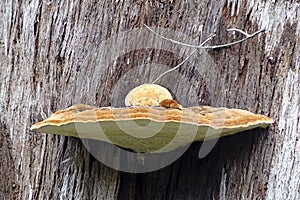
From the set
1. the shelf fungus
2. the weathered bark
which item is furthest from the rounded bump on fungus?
the weathered bark

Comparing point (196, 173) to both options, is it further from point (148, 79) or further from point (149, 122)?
point (149, 122)

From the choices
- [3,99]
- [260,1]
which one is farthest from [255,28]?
[3,99]

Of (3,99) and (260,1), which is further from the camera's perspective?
(3,99)

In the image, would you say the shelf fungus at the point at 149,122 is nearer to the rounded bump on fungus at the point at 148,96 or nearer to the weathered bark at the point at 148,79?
the rounded bump on fungus at the point at 148,96

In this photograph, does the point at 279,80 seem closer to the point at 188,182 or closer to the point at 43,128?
the point at 188,182

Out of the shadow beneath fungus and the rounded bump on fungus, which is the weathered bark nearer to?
the shadow beneath fungus
